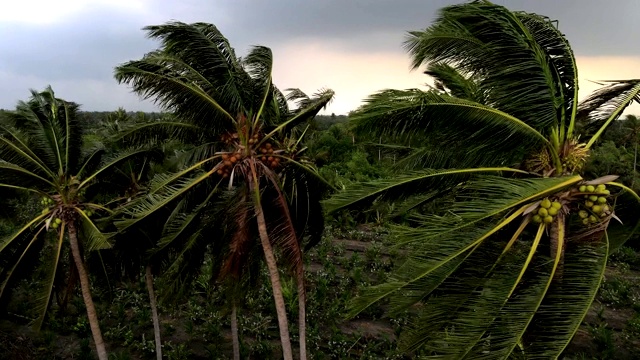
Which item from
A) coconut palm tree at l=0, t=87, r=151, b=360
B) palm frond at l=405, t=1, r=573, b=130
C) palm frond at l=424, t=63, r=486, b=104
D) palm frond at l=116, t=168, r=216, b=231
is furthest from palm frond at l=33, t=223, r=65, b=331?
palm frond at l=424, t=63, r=486, b=104

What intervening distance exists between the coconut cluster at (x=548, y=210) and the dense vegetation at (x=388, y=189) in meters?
0.02

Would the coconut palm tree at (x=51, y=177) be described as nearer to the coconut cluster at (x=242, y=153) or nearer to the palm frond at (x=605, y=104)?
the coconut cluster at (x=242, y=153)

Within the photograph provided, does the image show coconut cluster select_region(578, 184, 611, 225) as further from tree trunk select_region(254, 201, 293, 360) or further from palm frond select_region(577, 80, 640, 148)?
tree trunk select_region(254, 201, 293, 360)

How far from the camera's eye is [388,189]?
5.88 meters

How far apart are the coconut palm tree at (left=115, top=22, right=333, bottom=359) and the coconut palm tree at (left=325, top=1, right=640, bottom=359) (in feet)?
7.46

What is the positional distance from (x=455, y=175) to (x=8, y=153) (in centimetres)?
811

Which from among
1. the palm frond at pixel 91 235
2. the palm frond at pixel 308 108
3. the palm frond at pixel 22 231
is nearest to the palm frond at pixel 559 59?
the palm frond at pixel 308 108

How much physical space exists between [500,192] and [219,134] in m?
4.90

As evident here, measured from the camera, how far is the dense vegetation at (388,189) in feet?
17.4

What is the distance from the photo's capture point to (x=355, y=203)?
19.4ft

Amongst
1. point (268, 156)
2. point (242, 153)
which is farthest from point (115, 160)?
point (268, 156)

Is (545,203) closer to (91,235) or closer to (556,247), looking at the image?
(556,247)

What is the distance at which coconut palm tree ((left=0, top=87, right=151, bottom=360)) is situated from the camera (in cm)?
837

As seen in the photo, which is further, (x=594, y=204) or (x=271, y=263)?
(x=271, y=263)
